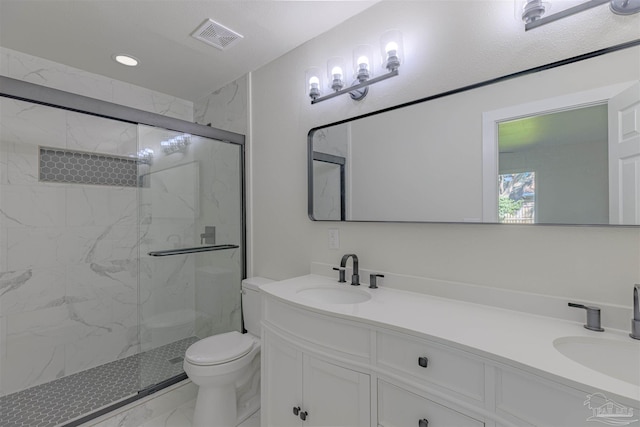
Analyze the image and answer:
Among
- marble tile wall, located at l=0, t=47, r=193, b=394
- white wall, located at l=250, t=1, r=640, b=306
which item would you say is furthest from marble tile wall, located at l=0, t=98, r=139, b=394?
white wall, located at l=250, t=1, r=640, b=306

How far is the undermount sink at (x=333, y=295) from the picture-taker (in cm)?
150

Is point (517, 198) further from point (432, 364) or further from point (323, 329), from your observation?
point (323, 329)

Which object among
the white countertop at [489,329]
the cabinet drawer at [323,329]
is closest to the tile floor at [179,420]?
the cabinet drawer at [323,329]

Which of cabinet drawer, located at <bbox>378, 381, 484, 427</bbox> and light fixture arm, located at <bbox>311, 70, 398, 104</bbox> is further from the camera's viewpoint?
light fixture arm, located at <bbox>311, 70, 398, 104</bbox>

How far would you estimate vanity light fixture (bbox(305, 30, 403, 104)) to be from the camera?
144cm

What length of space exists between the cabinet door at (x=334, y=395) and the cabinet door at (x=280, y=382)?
0.19ft

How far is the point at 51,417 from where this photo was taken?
5.57 feet

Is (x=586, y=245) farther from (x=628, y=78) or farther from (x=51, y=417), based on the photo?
(x=51, y=417)

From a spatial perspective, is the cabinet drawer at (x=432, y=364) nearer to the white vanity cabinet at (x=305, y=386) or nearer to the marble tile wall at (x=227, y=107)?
the white vanity cabinet at (x=305, y=386)

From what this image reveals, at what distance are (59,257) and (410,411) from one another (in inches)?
102

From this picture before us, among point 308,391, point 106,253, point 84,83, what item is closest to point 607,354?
point 308,391

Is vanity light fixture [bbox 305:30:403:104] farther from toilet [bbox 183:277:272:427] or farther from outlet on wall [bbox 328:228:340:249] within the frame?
toilet [bbox 183:277:272:427]

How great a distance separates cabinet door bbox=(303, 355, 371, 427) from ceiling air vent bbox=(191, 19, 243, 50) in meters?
1.92

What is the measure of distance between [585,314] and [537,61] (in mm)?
948
